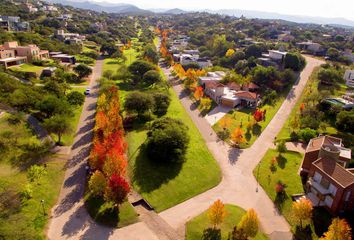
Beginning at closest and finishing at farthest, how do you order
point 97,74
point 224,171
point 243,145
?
1. point 224,171
2. point 243,145
3. point 97,74

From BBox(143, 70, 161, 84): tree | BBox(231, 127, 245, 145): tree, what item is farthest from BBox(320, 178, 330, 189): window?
BBox(143, 70, 161, 84): tree

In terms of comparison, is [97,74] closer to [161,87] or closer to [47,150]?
[161,87]

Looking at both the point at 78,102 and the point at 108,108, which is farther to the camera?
the point at 78,102

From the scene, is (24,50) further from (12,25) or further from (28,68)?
(12,25)

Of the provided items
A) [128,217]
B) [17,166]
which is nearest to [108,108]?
[17,166]

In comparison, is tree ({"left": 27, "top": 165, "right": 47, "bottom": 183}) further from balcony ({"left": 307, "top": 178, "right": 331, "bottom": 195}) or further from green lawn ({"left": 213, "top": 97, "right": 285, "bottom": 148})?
balcony ({"left": 307, "top": 178, "right": 331, "bottom": 195})

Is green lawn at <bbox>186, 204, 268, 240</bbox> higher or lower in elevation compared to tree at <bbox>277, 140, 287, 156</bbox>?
lower
